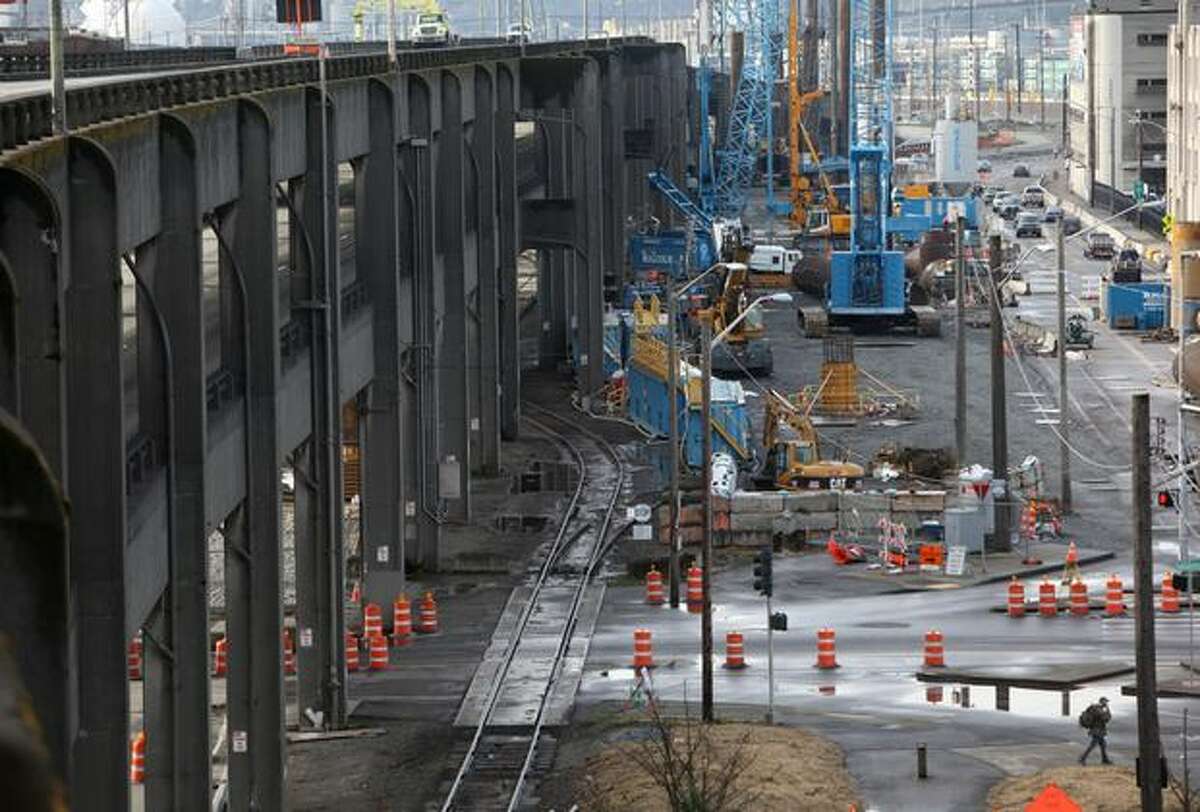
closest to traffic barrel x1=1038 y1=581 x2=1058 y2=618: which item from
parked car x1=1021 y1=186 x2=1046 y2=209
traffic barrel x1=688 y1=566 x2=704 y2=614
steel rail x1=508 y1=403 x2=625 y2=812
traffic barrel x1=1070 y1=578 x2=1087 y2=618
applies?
traffic barrel x1=1070 y1=578 x2=1087 y2=618

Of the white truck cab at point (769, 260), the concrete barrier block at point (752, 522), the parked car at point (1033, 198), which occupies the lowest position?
the parked car at point (1033, 198)

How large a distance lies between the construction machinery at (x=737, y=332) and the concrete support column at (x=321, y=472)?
38281 mm

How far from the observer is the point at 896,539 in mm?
51000

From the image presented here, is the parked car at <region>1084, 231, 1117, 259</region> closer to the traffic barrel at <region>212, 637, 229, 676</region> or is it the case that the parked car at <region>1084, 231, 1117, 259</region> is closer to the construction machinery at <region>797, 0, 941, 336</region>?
the construction machinery at <region>797, 0, 941, 336</region>

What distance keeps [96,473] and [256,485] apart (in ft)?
32.3

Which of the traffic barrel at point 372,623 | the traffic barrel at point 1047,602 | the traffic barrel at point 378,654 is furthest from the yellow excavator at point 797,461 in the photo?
the traffic barrel at point 378,654

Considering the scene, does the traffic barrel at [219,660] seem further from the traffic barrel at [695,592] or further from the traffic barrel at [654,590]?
the traffic barrel at [654,590]

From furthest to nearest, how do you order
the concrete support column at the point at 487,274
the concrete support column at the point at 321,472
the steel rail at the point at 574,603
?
the concrete support column at the point at 487,274 → the concrete support column at the point at 321,472 → the steel rail at the point at 574,603

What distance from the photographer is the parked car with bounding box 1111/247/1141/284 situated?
103m

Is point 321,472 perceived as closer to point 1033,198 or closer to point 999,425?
point 999,425

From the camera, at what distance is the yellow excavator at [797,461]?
58.4 metres

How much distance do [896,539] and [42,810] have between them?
1930 inches

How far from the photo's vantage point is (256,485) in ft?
103

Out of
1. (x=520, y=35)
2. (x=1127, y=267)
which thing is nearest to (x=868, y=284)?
(x=1127, y=267)
